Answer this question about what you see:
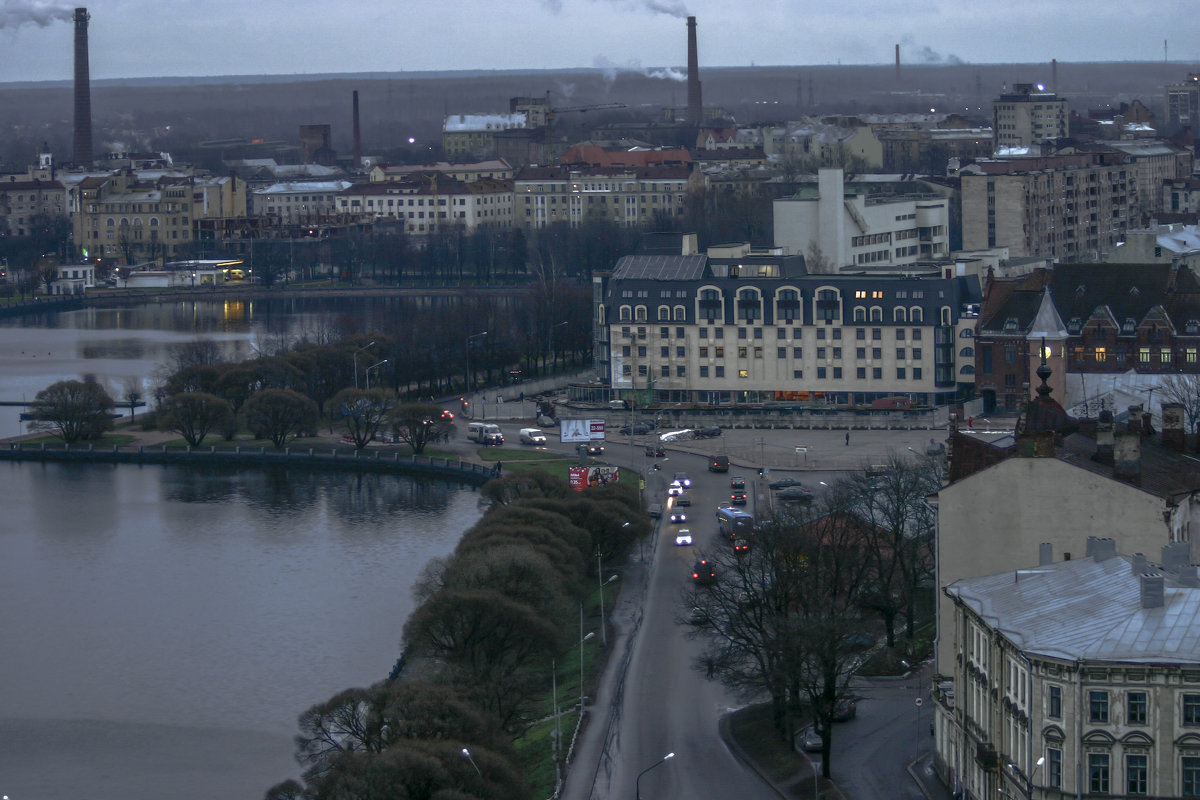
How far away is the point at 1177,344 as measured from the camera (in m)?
26.6

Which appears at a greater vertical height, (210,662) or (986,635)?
(986,635)

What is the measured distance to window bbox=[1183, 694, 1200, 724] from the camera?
10.4 m

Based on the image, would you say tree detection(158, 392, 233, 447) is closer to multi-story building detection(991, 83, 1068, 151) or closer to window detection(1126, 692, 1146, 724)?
window detection(1126, 692, 1146, 724)

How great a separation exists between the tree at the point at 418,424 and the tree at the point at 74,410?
456 centimetres

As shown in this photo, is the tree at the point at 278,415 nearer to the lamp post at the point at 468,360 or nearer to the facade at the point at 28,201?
the lamp post at the point at 468,360

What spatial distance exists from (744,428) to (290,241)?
114ft

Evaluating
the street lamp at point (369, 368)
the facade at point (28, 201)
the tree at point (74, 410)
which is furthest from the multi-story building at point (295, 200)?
the tree at point (74, 410)

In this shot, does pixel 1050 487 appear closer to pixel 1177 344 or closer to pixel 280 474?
pixel 1177 344

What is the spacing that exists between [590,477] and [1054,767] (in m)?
13.0

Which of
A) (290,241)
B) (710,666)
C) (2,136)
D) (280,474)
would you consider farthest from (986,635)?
(2,136)

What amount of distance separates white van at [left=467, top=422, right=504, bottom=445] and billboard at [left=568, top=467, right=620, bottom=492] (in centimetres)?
449

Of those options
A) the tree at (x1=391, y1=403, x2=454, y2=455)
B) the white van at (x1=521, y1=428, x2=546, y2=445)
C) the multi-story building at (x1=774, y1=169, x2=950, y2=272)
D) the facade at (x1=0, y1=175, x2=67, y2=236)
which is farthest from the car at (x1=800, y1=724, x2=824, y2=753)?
the facade at (x1=0, y1=175, x2=67, y2=236)

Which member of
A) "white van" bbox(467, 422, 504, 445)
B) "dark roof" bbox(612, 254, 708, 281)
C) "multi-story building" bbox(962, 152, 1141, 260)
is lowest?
"white van" bbox(467, 422, 504, 445)

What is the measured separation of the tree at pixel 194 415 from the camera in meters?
29.9
